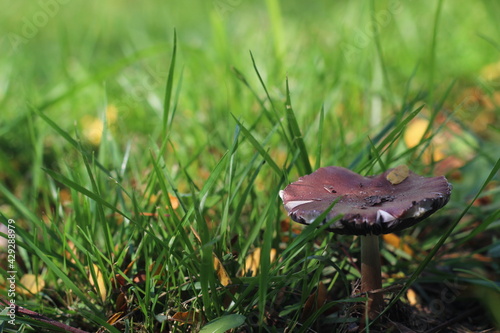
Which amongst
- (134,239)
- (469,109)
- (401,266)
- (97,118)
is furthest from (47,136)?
(469,109)

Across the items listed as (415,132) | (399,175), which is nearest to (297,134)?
(399,175)

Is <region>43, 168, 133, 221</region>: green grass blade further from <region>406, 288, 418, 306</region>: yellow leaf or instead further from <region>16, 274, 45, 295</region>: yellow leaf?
<region>406, 288, 418, 306</region>: yellow leaf

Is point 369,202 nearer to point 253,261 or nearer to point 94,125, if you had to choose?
point 253,261

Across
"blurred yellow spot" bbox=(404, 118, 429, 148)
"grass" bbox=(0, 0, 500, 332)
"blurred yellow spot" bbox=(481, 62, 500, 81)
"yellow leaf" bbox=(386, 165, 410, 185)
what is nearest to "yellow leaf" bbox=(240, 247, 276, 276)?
"grass" bbox=(0, 0, 500, 332)

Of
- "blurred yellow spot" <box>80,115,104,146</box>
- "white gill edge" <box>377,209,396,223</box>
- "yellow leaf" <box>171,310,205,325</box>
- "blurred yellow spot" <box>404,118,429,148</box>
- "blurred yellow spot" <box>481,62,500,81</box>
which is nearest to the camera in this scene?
"white gill edge" <box>377,209,396,223</box>

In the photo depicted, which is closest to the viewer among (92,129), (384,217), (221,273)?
(384,217)

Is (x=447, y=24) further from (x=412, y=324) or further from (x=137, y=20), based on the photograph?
(x=137, y=20)

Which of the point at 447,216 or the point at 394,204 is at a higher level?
the point at 394,204

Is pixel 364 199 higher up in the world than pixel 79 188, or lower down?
lower down
